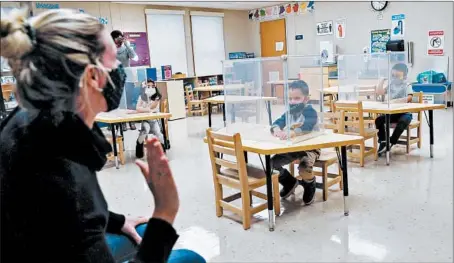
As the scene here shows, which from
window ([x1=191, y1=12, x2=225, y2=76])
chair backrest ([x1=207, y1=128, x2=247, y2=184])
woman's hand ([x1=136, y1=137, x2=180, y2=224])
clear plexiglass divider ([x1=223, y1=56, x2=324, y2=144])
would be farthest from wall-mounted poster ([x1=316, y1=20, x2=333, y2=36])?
woman's hand ([x1=136, y1=137, x2=180, y2=224])

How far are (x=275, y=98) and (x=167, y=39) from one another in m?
6.71

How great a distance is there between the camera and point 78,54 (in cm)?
77

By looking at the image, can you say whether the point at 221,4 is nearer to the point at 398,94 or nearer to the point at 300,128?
the point at 398,94

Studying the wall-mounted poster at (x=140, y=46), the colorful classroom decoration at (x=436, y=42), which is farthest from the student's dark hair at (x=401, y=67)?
the wall-mounted poster at (x=140, y=46)

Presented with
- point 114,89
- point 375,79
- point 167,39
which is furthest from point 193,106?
point 114,89

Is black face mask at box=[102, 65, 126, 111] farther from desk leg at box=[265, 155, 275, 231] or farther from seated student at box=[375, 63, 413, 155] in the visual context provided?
seated student at box=[375, 63, 413, 155]

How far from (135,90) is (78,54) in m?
4.36

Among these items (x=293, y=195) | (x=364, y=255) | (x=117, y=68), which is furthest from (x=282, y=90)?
(x=117, y=68)

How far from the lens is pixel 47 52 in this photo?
75cm

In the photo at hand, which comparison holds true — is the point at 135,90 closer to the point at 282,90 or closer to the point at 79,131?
the point at 282,90

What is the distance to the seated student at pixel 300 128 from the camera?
9.24ft

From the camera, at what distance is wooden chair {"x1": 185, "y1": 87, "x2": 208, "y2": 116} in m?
8.64

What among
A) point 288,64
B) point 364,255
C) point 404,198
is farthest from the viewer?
point 404,198

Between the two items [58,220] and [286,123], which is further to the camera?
[286,123]
